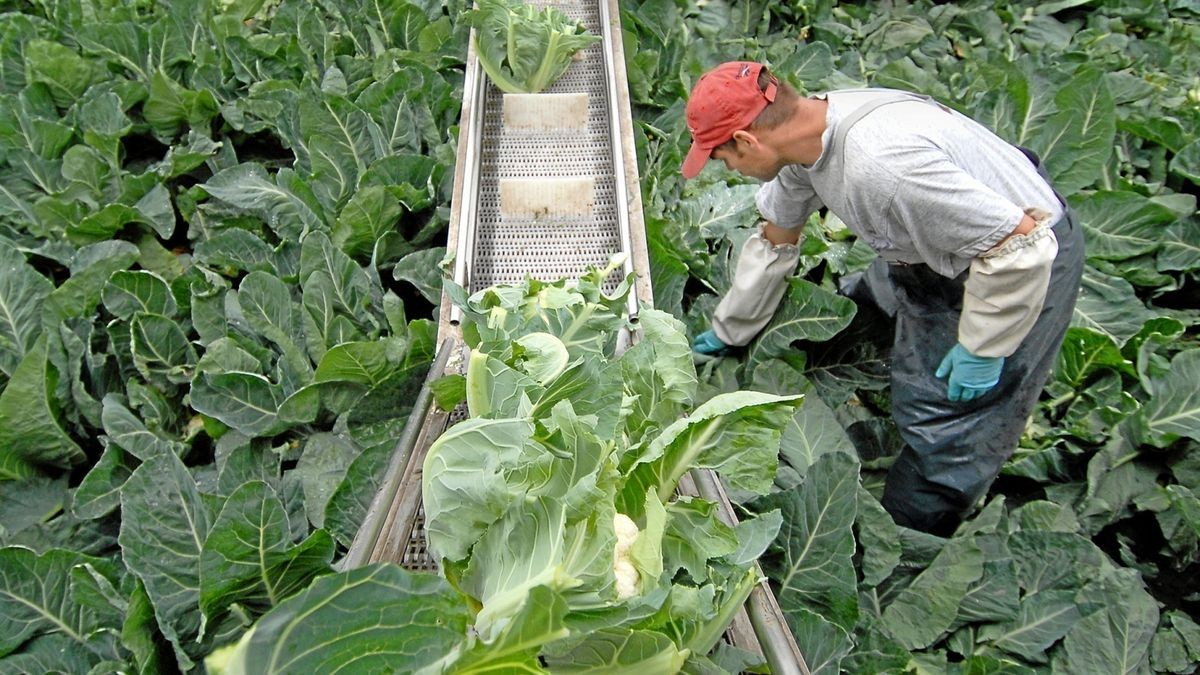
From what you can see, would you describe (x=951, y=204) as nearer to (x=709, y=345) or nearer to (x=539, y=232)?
(x=709, y=345)

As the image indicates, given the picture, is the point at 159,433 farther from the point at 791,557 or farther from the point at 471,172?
the point at 791,557

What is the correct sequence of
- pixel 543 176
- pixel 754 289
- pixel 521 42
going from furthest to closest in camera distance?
1. pixel 521 42
2. pixel 543 176
3. pixel 754 289

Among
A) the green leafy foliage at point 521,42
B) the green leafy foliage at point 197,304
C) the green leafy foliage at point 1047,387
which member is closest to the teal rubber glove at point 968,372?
the green leafy foliage at point 1047,387

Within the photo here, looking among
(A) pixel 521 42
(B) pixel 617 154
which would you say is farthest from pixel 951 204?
(A) pixel 521 42

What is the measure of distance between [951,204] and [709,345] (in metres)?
1.46

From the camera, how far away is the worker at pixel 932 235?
2342 mm

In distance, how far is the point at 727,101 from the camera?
244 cm

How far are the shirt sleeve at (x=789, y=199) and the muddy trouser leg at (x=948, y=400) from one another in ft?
1.32

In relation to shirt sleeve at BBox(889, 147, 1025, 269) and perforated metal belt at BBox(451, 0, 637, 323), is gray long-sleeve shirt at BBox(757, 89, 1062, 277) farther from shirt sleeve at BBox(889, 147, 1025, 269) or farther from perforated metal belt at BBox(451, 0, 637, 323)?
perforated metal belt at BBox(451, 0, 637, 323)

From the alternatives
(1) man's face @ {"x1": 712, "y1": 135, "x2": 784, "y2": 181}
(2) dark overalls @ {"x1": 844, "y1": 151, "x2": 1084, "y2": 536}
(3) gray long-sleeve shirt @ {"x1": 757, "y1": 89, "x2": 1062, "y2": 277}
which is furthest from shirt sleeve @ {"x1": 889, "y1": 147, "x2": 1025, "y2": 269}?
(1) man's face @ {"x1": 712, "y1": 135, "x2": 784, "y2": 181}

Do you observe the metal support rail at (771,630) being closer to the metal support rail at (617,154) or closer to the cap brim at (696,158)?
the metal support rail at (617,154)

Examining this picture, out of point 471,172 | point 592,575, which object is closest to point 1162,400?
point 592,575

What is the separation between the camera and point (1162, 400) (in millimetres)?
3193

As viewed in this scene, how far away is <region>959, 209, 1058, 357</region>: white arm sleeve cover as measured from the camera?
2322 mm
